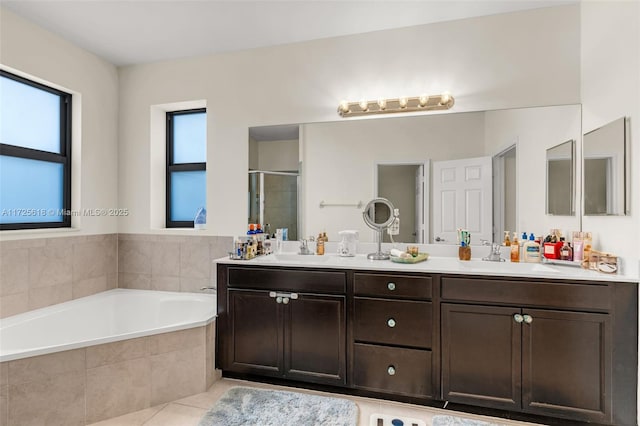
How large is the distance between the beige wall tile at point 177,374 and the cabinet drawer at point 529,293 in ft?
5.38

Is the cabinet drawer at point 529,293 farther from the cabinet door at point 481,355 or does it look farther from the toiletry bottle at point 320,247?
the toiletry bottle at point 320,247

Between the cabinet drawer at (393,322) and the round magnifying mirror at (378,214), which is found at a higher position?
the round magnifying mirror at (378,214)

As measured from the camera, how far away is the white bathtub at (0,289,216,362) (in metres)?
2.13

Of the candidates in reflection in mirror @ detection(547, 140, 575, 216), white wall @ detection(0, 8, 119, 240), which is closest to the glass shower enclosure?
white wall @ detection(0, 8, 119, 240)

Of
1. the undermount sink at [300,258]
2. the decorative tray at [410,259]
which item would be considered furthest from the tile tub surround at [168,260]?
the decorative tray at [410,259]

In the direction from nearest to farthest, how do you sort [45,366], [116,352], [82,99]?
[45,366] → [116,352] → [82,99]

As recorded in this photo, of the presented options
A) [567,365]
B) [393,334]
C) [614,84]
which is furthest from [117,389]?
[614,84]

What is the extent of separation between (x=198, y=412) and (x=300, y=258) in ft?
3.67

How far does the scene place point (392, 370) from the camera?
203 cm

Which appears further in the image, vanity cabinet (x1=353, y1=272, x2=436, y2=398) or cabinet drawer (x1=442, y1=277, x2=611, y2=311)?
vanity cabinet (x1=353, y1=272, x2=436, y2=398)

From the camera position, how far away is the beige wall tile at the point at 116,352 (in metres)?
1.92

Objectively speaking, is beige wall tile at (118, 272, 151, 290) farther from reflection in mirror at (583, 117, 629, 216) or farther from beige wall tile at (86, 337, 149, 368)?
reflection in mirror at (583, 117, 629, 216)

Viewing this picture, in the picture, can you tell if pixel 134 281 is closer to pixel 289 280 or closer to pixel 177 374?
pixel 177 374

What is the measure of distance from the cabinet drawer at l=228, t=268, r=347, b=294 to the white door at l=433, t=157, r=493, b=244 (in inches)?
33.1
